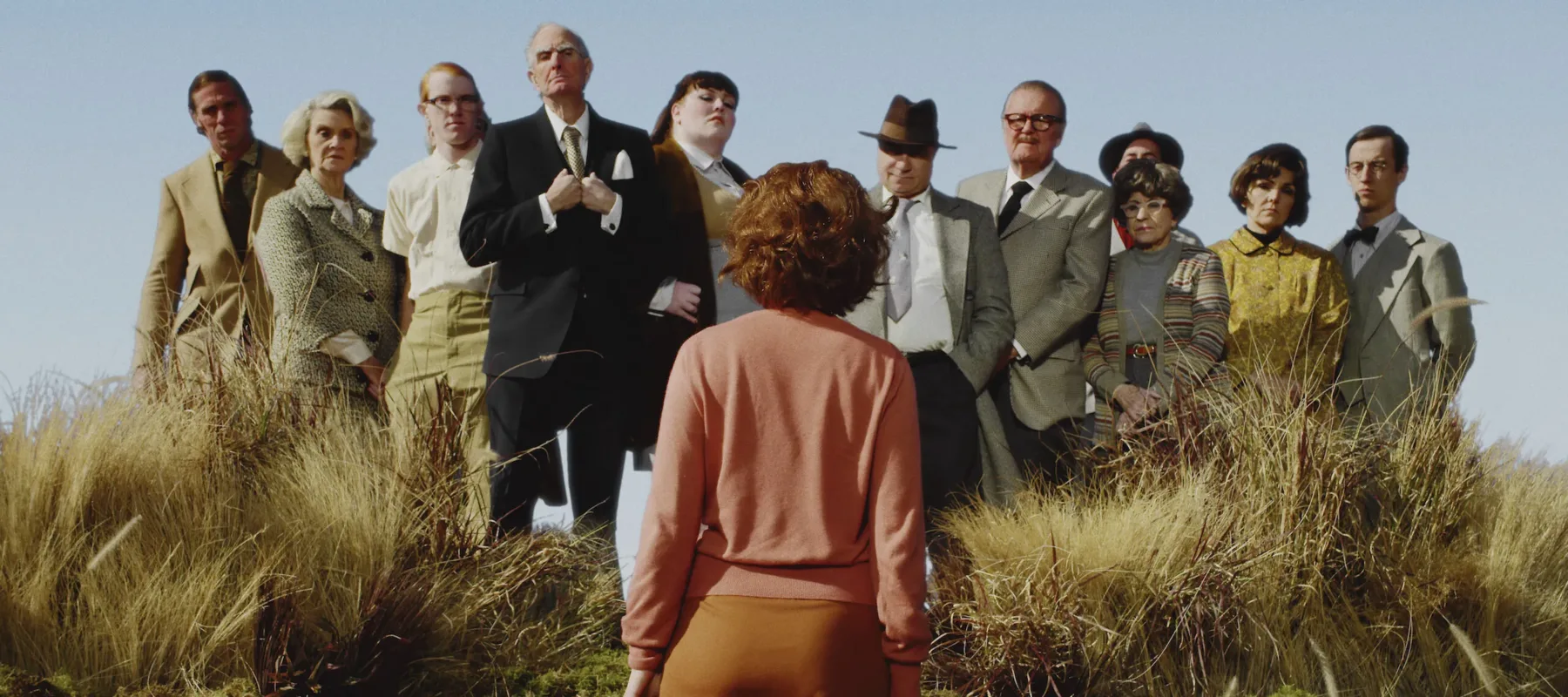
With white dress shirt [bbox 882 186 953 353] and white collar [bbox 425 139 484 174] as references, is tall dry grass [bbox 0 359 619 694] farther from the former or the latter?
white dress shirt [bbox 882 186 953 353]

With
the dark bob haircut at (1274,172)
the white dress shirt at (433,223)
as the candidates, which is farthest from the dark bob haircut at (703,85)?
the dark bob haircut at (1274,172)

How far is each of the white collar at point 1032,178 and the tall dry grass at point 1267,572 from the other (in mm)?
977

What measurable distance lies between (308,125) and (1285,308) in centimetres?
354

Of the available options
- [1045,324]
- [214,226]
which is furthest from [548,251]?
[214,226]

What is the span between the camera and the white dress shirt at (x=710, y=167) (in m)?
5.17

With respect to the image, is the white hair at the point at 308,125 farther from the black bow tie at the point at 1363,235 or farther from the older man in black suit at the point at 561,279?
the black bow tie at the point at 1363,235

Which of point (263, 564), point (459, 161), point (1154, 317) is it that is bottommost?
point (263, 564)

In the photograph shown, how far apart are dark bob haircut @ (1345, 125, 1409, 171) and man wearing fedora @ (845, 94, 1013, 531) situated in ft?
6.38

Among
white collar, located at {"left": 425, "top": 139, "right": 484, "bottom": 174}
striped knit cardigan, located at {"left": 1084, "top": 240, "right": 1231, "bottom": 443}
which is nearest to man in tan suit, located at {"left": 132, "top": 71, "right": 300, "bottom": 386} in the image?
white collar, located at {"left": 425, "top": 139, "right": 484, "bottom": 174}

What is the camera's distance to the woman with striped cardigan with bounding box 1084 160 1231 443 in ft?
17.2

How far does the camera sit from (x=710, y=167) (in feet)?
17.0

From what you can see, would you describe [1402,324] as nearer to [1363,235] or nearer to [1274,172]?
[1363,235]

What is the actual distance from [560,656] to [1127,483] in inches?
73.2

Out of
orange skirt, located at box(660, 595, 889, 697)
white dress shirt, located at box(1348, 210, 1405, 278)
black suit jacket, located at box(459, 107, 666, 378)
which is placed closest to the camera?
orange skirt, located at box(660, 595, 889, 697)
